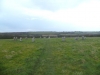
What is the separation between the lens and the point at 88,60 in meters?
36.5

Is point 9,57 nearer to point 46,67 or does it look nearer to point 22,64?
point 22,64

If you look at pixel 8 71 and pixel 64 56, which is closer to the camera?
pixel 8 71

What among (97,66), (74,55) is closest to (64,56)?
(74,55)

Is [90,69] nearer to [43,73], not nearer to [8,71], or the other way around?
[43,73]

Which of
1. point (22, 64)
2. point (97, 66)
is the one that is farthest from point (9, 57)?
point (97, 66)

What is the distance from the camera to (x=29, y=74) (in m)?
28.3

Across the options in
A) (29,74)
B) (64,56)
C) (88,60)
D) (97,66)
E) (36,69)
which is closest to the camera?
(29,74)

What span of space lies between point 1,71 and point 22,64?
4.09m

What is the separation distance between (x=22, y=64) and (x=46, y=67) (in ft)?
14.9

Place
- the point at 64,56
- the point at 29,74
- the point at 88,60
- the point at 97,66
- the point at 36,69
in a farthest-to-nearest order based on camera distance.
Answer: the point at 64,56 → the point at 88,60 → the point at 97,66 → the point at 36,69 → the point at 29,74

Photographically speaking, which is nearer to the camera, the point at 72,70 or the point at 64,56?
the point at 72,70

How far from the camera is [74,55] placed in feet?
133

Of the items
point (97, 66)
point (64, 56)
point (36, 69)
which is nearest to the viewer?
point (36, 69)

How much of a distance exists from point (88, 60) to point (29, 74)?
483 inches
